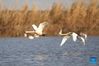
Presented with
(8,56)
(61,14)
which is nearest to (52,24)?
(61,14)

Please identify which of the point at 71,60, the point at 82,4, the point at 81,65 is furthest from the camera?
the point at 82,4

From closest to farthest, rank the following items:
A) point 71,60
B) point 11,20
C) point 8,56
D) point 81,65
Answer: point 81,65 → point 71,60 → point 8,56 → point 11,20

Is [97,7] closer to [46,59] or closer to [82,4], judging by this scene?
[82,4]

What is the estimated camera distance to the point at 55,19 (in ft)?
175

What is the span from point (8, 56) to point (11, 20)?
2090 centimetres

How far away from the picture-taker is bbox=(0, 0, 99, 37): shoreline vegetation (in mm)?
48406

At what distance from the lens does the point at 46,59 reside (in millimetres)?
25953

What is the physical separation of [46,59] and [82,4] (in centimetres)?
2686

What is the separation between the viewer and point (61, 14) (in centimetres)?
5300

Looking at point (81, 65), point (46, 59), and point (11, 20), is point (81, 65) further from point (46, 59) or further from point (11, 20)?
point (11, 20)

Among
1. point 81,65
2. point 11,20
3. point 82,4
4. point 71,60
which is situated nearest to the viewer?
point 81,65

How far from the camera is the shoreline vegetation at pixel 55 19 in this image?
4841cm

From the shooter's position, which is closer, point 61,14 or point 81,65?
point 81,65

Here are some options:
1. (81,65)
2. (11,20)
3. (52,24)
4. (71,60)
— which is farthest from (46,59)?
(52,24)
